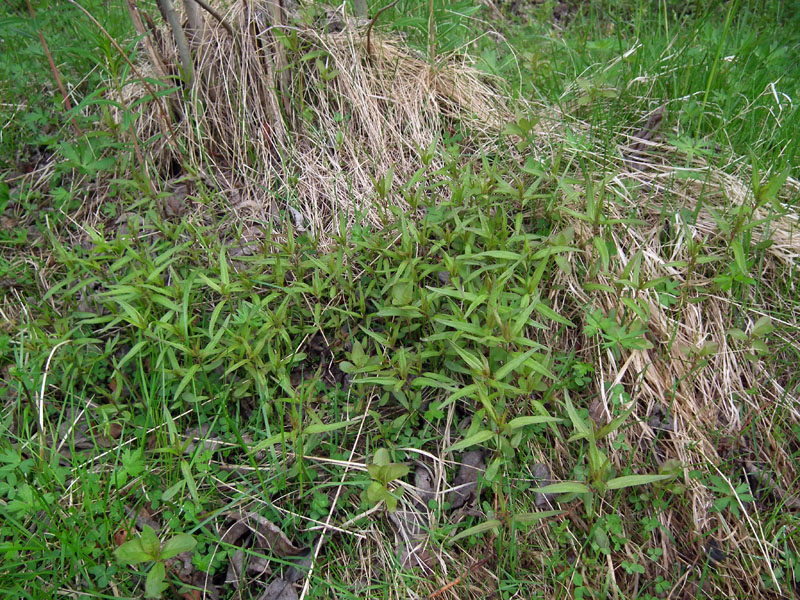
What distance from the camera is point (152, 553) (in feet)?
5.15

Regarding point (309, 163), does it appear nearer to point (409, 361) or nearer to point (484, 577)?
A: point (409, 361)

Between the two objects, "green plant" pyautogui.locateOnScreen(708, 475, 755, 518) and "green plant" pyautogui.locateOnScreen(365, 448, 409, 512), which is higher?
"green plant" pyautogui.locateOnScreen(365, 448, 409, 512)

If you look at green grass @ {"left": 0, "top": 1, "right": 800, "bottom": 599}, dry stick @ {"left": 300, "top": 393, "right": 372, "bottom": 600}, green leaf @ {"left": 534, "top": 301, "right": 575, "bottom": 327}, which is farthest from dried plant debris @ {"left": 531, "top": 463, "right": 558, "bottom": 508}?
dry stick @ {"left": 300, "top": 393, "right": 372, "bottom": 600}

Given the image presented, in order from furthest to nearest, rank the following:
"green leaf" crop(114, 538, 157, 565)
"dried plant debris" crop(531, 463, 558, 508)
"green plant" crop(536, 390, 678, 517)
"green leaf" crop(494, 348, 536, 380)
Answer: "dried plant debris" crop(531, 463, 558, 508), "green leaf" crop(494, 348, 536, 380), "green plant" crop(536, 390, 678, 517), "green leaf" crop(114, 538, 157, 565)

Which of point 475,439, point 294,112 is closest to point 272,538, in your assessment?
point 475,439

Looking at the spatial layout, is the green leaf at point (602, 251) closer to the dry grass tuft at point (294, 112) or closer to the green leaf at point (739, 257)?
the green leaf at point (739, 257)

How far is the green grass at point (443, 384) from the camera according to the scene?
5.77 ft

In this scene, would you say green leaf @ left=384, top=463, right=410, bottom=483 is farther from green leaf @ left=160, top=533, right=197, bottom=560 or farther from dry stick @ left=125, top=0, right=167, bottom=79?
dry stick @ left=125, top=0, right=167, bottom=79

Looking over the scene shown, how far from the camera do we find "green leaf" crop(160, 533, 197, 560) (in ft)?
5.18

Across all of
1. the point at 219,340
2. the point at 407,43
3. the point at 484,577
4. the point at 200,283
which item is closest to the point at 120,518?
the point at 219,340

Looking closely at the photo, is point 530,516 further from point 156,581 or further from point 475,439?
point 156,581

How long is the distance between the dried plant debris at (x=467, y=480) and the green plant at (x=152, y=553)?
0.79 m

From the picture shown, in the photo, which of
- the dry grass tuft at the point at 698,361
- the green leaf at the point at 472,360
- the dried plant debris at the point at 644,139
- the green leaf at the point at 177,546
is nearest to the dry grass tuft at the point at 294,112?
the dried plant debris at the point at 644,139

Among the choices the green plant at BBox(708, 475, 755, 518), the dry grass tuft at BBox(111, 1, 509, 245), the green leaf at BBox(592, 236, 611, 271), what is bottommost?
the green plant at BBox(708, 475, 755, 518)
